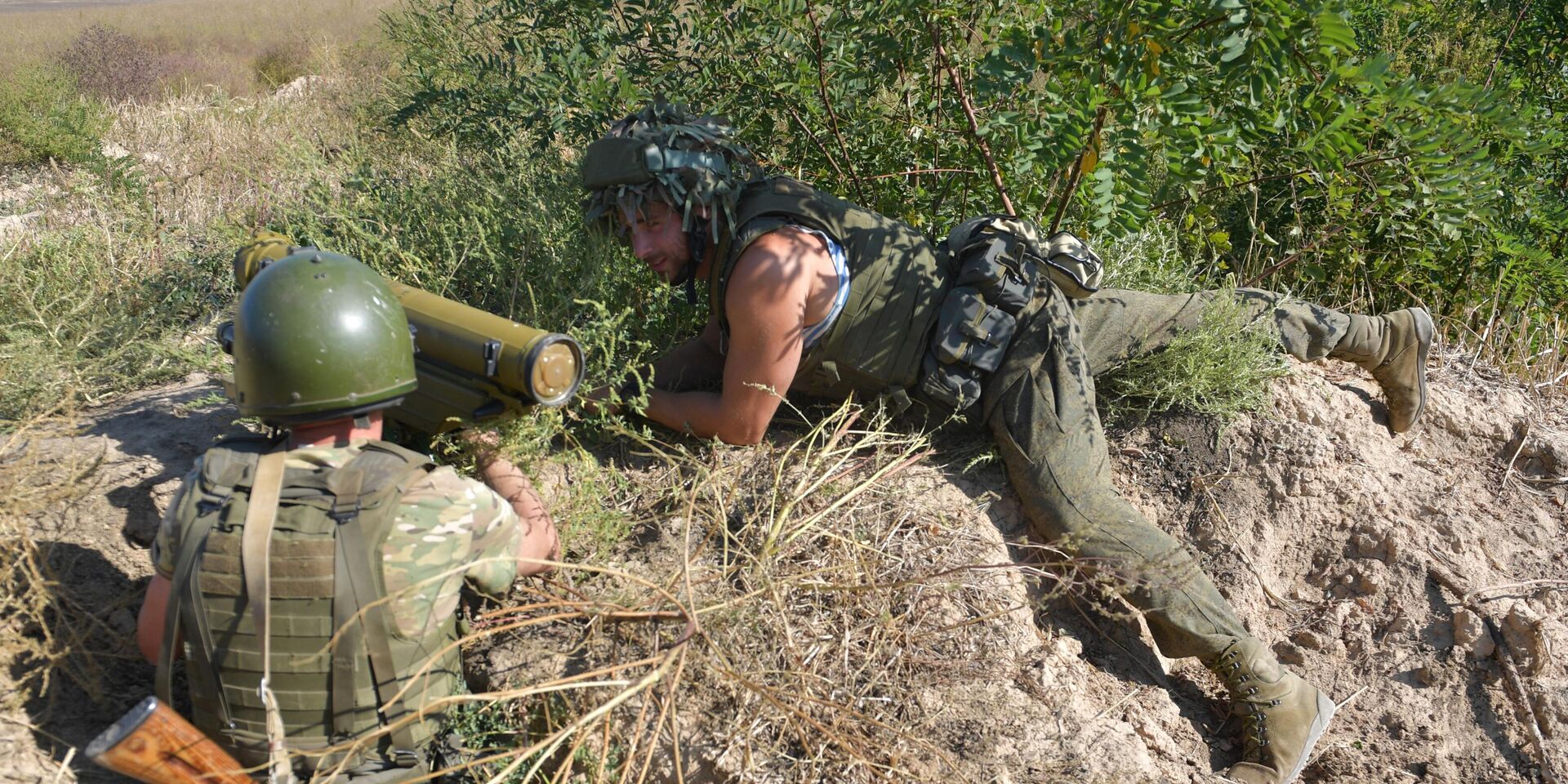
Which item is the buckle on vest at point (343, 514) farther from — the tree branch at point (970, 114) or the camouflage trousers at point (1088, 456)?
the tree branch at point (970, 114)

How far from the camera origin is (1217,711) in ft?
10.3

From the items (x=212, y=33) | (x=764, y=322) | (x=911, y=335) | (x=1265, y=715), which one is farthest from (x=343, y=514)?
(x=212, y=33)

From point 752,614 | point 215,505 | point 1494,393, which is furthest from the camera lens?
point 1494,393

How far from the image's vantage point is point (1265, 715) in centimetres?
289

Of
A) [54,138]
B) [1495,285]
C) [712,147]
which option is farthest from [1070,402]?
[54,138]

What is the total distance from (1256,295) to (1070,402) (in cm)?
105

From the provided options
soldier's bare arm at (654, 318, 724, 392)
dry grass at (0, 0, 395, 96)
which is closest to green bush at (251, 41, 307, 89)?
dry grass at (0, 0, 395, 96)

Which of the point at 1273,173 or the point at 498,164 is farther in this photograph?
the point at 1273,173

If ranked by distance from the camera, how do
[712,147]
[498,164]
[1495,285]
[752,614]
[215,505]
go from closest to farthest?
[215,505] → [752,614] → [712,147] → [498,164] → [1495,285]

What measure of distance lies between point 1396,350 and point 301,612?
3634 millimetres

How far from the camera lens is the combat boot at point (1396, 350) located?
3602mm

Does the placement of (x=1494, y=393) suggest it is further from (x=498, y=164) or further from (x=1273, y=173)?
(x=498, y=164)

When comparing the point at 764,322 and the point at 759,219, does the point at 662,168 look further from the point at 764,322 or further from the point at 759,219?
the point at 764,322

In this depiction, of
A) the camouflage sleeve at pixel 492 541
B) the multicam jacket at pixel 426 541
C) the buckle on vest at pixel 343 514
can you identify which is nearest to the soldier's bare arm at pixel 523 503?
the camouflage sleeve at pixel 492 541
